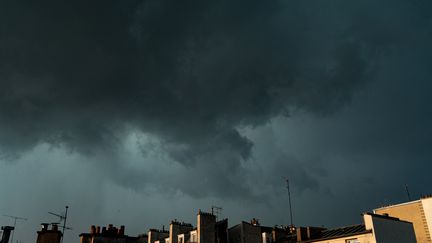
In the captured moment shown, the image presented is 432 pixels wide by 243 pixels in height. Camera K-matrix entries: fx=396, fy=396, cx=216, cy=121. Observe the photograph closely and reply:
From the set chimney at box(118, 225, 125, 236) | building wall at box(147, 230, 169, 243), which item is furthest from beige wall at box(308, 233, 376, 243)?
chimney at box(118, 225, 125, 236)

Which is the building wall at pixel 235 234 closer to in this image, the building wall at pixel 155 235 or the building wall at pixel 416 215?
the building wall at pixel 155 235

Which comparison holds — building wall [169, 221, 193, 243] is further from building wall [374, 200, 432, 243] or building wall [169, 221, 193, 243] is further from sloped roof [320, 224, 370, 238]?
building wall [374, 200, 432, 243]

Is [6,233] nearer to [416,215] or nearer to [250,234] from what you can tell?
[250,234]

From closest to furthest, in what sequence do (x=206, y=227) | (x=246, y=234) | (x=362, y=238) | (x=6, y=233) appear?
(x=362, y=238)
(x=206, y=227)
(x=246, y=234)
(x=6, y=233)

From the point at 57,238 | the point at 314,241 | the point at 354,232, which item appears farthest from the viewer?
the point at 57,238

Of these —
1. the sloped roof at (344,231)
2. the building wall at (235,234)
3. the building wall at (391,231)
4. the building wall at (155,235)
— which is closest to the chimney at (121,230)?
the building wall at (155,235)

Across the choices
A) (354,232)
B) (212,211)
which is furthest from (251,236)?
(354,232)

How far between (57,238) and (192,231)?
25270 mm

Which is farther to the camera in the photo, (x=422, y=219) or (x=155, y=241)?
(x=155, y=241)

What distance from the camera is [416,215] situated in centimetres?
5025

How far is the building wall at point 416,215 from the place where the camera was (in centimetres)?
4891

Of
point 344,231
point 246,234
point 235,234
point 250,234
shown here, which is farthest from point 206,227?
point 344,231

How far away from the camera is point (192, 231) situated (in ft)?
170

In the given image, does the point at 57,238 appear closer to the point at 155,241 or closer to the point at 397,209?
the point at 155,241
